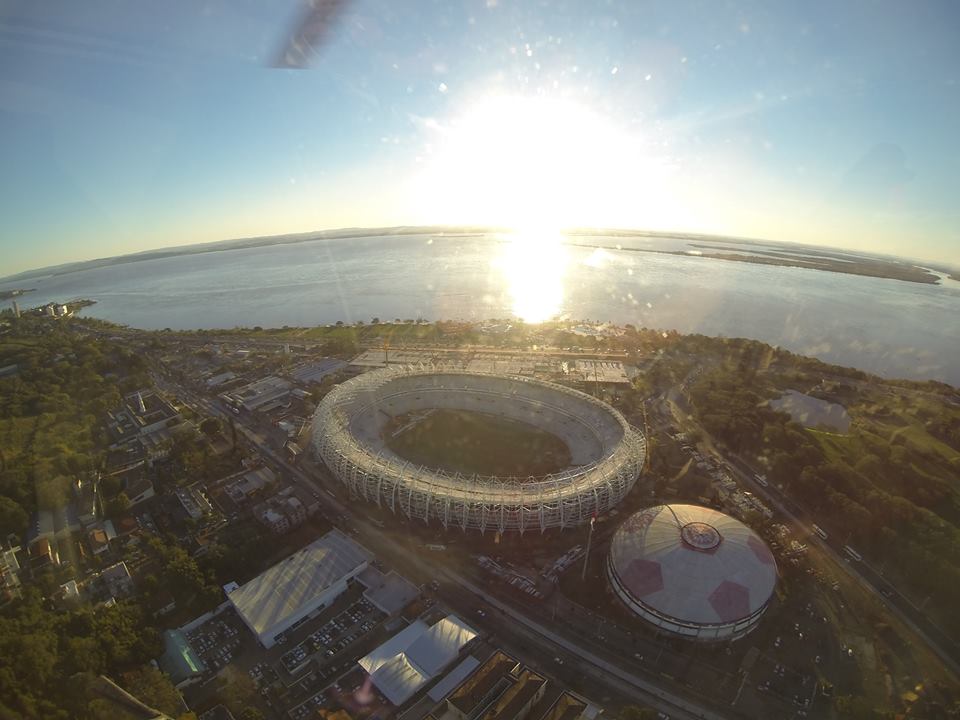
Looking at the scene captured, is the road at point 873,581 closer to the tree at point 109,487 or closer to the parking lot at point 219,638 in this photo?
the parking lot at point 219,638

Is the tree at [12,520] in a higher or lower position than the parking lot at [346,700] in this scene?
higher

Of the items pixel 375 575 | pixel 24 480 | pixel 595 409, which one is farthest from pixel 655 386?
pixel 24 480

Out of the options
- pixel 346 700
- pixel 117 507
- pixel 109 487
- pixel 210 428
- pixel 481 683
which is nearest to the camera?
pixel 481 683

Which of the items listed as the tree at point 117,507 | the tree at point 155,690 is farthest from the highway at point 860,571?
the tree at point 117,507

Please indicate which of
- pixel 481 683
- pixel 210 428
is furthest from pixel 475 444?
pixel 210 428

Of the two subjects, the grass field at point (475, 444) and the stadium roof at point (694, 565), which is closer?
the stadium roof at point (694, 565)

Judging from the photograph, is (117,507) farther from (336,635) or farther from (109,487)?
(336,635)

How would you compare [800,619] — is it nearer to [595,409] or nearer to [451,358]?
[595,409]
